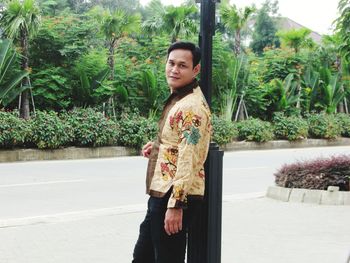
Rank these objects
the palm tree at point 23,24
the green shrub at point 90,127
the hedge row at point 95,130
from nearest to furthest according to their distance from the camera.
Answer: the hedge row at point 95,130 → the palm tree at point 23,24 → the green shrub at point 90,127

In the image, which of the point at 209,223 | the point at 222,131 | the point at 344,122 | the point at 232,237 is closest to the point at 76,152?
the point at 222,131

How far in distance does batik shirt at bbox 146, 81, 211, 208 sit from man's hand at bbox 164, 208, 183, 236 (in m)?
0.04

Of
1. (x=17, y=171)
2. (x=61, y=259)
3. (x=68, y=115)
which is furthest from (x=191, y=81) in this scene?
(x=68, y=115)

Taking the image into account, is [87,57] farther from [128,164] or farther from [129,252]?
[129,252]

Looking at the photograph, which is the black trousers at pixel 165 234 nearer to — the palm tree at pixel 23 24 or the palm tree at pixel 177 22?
the palm tree at pixel 23 24

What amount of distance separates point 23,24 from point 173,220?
48.9ft

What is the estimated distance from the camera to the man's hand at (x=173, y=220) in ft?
11.5

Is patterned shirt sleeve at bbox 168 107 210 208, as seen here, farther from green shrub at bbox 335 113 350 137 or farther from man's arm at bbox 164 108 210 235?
green shrub at bbox 335 113 350 137

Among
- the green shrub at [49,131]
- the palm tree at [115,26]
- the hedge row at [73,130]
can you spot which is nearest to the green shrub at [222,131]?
the hedge row at [73,130]

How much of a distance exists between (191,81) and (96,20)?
17.7 m

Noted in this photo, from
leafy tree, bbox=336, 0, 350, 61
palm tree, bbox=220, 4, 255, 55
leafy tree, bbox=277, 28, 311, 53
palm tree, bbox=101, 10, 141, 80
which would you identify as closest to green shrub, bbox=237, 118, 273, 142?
palm tree, bbox=220, 4, 255, 55

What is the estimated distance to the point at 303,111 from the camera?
1120 inches

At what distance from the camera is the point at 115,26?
21.0 metres

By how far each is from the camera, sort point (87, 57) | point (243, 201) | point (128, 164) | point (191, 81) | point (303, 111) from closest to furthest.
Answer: point (191, 81), point (243, 201), point (128, 164), point (87, 57), point (303, 111)
